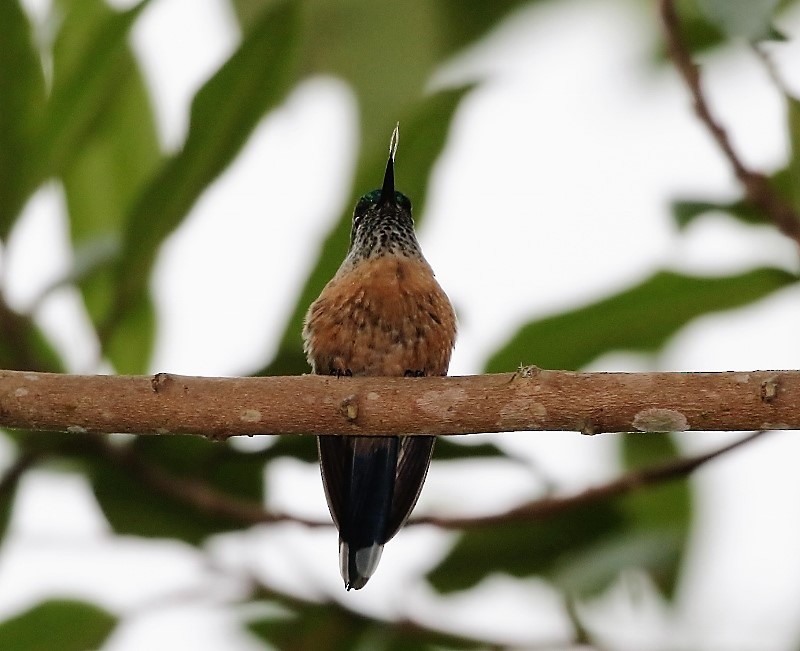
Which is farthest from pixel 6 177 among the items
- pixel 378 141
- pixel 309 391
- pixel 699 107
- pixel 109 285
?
pixel 699 107

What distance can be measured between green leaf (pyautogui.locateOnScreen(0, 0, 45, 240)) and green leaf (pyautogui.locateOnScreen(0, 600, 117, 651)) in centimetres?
115

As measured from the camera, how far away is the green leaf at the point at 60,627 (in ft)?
11.8

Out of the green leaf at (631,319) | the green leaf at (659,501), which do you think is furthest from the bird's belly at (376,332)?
the green leaf at (659,501)

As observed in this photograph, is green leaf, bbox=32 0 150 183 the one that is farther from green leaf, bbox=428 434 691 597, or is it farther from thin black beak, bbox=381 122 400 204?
green leaf, bbox=428 434 691 597

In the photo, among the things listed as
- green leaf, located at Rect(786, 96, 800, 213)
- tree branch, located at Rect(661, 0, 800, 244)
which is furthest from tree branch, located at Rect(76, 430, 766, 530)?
green leaf, located at Rect(786, 96, 800, 213)

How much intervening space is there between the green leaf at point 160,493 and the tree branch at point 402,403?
1.08 m

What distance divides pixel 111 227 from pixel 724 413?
2.36 m

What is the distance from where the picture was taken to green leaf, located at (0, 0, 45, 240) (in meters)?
3.42

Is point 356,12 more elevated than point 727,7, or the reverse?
point 356,12

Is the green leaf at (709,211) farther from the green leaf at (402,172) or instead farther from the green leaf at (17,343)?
the green leaf at (17,343)

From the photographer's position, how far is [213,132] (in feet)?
11.3

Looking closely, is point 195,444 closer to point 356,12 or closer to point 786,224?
point 356,12

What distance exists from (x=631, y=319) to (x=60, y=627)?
77.1 inches

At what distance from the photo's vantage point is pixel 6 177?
342cm
